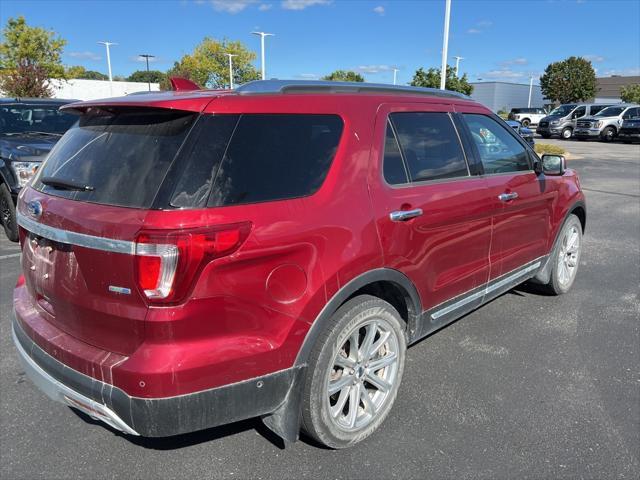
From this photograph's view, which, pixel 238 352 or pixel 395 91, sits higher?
pixel 395 91

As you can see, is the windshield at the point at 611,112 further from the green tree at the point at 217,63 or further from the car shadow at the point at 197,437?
the green tree at the point at 217,63

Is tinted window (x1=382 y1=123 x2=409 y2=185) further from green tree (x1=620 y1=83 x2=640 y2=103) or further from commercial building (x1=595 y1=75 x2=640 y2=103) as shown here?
commercial building (x1=595 y1=75 x2=640 y2=103)

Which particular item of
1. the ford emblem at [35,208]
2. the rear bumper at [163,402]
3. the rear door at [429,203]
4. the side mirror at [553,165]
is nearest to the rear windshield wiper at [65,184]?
the ford emblem at [35,208]

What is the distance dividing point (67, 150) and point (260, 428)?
1.85 m

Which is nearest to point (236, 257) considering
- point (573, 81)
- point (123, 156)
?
point (123, 156)

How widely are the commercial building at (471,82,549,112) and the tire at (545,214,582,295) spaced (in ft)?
266

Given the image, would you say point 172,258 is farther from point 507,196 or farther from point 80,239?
point 507,196

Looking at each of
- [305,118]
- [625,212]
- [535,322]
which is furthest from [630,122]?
[305,118]

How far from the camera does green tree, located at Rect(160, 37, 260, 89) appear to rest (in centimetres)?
6303

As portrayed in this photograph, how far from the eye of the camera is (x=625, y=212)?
9.39m

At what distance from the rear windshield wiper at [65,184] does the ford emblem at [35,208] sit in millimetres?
114

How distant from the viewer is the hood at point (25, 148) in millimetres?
6586

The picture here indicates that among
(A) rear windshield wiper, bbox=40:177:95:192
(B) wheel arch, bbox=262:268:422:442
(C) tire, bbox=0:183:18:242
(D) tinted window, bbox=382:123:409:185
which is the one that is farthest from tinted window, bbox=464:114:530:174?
(C) tire, bbox=0:183:18:242

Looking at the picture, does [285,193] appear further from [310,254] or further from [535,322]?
[535,322]
